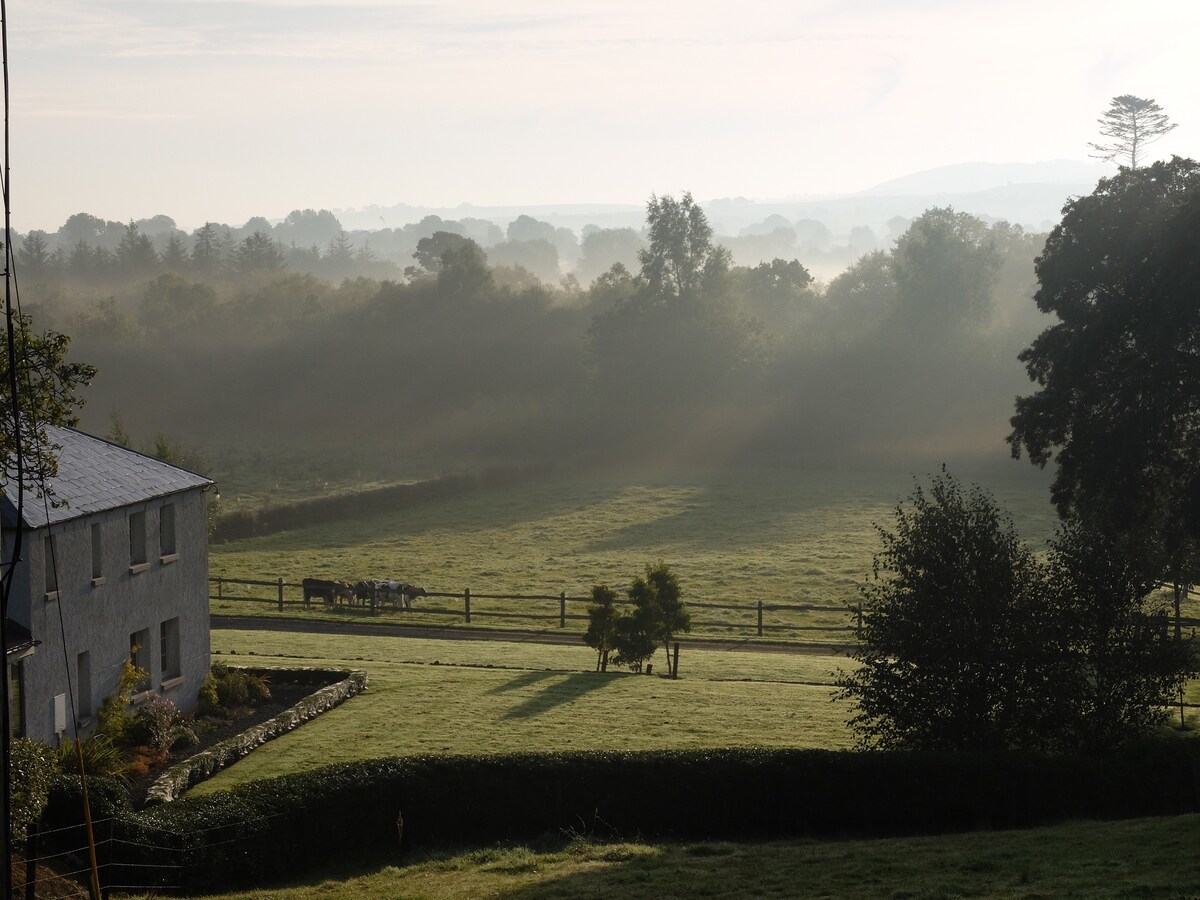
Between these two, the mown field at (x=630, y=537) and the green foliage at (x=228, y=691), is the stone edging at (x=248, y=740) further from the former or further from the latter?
the mown field at (x=630, y=537)

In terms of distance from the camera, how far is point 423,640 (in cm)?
4481

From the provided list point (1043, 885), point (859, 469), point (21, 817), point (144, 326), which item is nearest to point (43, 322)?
point (144, 326)

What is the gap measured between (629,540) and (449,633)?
21.1 m

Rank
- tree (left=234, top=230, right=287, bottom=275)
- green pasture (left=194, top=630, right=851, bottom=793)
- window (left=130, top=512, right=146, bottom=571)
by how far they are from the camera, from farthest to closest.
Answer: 1. tree (left=234, top=230, right=287, bottom=275)
2. window (left=130, top=512, right=146, bottom=571)
3. green pasture (left=194, top=630, right=851, bottom=793)

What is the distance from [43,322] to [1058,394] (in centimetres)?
11162

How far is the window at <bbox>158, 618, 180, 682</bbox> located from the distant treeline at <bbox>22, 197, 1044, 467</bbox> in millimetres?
63117

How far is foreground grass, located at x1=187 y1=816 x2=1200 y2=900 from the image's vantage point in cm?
1753

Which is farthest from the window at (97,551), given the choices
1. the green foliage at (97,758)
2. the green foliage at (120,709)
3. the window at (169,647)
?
the green foliage at (97,758)

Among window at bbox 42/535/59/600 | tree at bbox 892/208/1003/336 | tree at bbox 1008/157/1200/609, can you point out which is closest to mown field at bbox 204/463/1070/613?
tree at bbox 1008/157/1200/609

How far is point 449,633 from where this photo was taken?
47406 millimetres

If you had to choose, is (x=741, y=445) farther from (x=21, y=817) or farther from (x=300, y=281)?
(x=21, y=817)

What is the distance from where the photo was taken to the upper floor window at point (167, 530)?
31953 millimetres

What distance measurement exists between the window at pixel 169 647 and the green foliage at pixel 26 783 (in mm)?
12131

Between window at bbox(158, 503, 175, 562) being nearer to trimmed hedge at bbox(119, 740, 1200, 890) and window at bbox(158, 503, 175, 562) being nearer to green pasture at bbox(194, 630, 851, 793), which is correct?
green pasture at bbox(194, 630, 851, 793)
